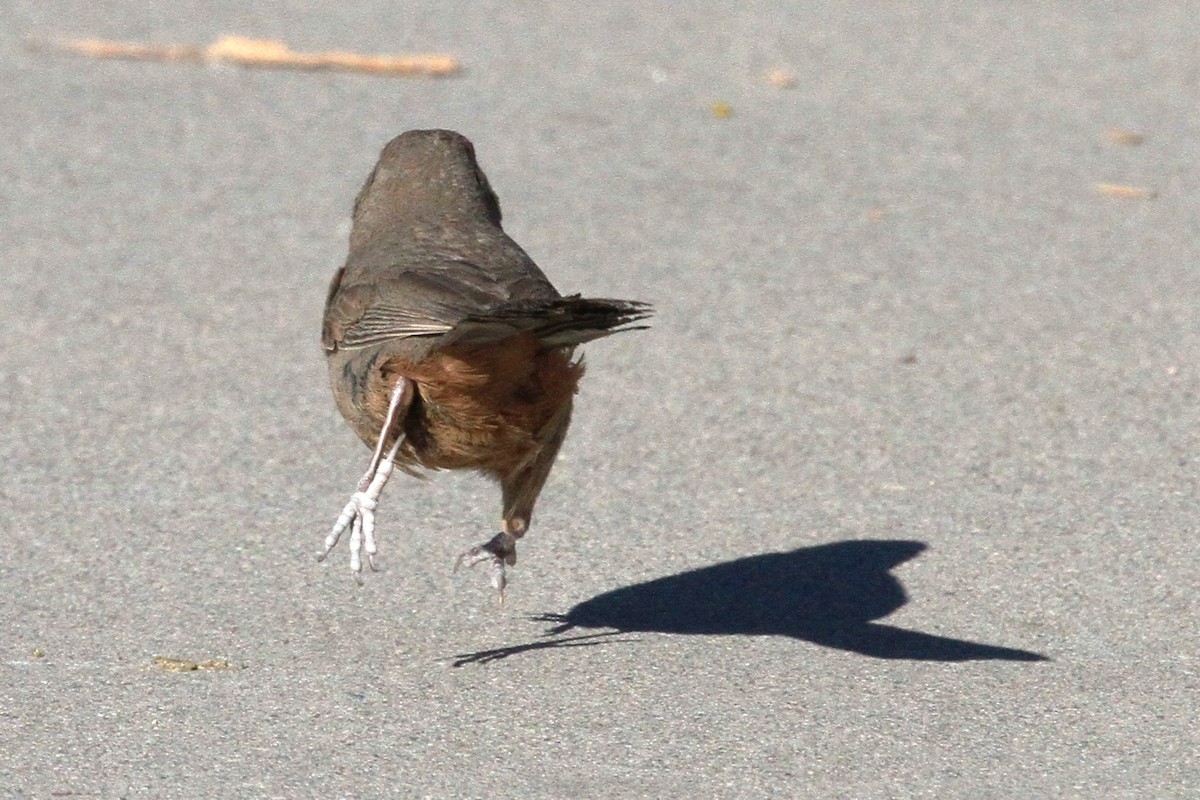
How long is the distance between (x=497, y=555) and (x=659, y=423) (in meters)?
1.71

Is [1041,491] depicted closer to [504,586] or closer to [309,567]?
[504,586]

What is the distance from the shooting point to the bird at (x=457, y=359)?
5266mm

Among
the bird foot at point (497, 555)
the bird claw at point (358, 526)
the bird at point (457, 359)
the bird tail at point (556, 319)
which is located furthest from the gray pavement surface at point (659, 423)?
the bird tail at point (556, 319)

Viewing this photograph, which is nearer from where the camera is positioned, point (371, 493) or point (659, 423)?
point (371, 493)

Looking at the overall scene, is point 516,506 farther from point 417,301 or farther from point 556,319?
point 556,319

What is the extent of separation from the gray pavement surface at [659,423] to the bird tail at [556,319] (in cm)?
100

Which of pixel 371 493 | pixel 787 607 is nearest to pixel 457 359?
pixel 371 493

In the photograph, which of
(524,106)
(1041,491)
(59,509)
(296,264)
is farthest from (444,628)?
Result: (524,106)

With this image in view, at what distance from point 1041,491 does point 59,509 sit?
3.47 meters

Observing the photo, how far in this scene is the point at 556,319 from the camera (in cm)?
508

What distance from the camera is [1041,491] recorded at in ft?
22.0

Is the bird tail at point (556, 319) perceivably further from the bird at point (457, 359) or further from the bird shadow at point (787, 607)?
the bird shadow at point (787, 607)

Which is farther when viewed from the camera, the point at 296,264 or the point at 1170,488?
the point at 296,264

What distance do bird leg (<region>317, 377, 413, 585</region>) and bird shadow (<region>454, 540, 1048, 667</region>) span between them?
443 mm
